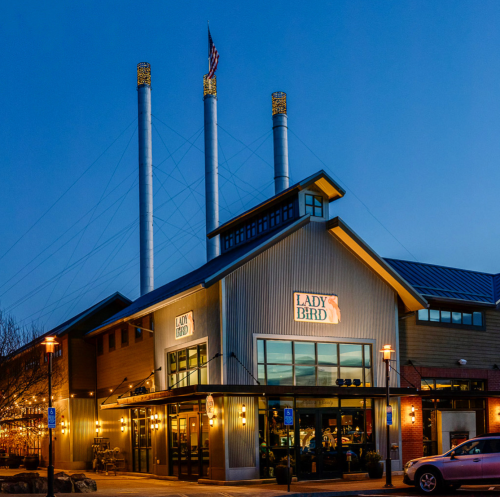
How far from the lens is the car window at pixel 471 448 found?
67.3 feet

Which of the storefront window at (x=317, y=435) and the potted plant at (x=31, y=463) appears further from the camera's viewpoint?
the potted plant at (x=31, y=463)

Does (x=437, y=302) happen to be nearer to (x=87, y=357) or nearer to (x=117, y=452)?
(x=117, y=452)

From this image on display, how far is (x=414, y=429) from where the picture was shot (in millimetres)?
30484

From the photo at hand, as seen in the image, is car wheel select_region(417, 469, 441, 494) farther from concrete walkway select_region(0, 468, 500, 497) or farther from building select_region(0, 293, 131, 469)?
building select_region(0, 293, 131, 469)

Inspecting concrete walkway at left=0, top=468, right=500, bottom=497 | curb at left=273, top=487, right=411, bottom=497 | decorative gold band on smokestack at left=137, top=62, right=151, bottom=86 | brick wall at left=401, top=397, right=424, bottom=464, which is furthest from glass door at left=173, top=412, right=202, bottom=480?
decorative gold band on smokestack at left=137, top=62, right=151, bottom=86

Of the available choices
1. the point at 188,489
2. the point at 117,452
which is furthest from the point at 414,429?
the point at 117,452

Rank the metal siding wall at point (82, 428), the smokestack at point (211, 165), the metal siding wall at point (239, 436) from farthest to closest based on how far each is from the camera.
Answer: the smokestack at point (211, 165), the metal siding wall at point (82, 428), the metal siding wall at point (239, 436)

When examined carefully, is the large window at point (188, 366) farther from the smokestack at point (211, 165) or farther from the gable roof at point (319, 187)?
the smokestack at point (211, 165)

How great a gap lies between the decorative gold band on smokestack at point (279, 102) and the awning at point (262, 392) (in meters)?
40.4

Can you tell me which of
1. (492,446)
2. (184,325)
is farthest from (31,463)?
(492,446)

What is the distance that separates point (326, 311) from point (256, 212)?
604cm

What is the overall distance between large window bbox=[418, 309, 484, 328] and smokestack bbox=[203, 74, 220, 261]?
29807 millimetres

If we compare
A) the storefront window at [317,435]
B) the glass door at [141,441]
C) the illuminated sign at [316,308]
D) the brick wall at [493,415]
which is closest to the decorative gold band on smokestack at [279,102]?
the glass door at [141,441]

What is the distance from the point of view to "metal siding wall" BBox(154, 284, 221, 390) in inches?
1055
